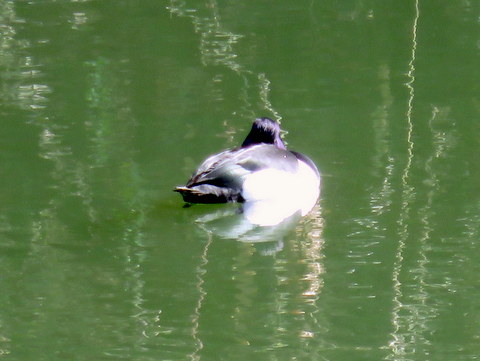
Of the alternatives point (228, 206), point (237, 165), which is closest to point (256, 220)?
point (228, 206)

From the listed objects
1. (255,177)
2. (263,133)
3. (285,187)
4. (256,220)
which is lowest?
(256,220)

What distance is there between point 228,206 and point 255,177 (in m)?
0.31

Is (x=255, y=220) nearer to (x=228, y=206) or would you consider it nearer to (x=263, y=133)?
(x=228, y=206)

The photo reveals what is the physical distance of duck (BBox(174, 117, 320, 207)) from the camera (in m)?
9.77

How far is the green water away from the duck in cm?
17

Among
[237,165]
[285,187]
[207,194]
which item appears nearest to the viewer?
[207,194]

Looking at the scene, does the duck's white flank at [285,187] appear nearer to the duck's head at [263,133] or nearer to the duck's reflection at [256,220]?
the duck's reflection at [256,220]

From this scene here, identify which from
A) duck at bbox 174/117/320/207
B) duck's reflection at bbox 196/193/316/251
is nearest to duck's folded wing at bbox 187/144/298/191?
duck at bbox 174/117/320/207

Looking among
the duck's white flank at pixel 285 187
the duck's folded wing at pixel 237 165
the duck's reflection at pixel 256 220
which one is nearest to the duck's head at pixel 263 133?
the duck's folded wing at pixel 237 165

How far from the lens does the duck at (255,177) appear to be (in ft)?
32.0

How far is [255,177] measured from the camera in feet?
32.6

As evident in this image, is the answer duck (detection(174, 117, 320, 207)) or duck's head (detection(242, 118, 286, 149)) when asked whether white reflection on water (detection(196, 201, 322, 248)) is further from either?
duck's head (detection(242, 118, 286, 149))

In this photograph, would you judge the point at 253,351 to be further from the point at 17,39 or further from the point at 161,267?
the point at 17,39

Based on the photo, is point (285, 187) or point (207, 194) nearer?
point (207, 194)
